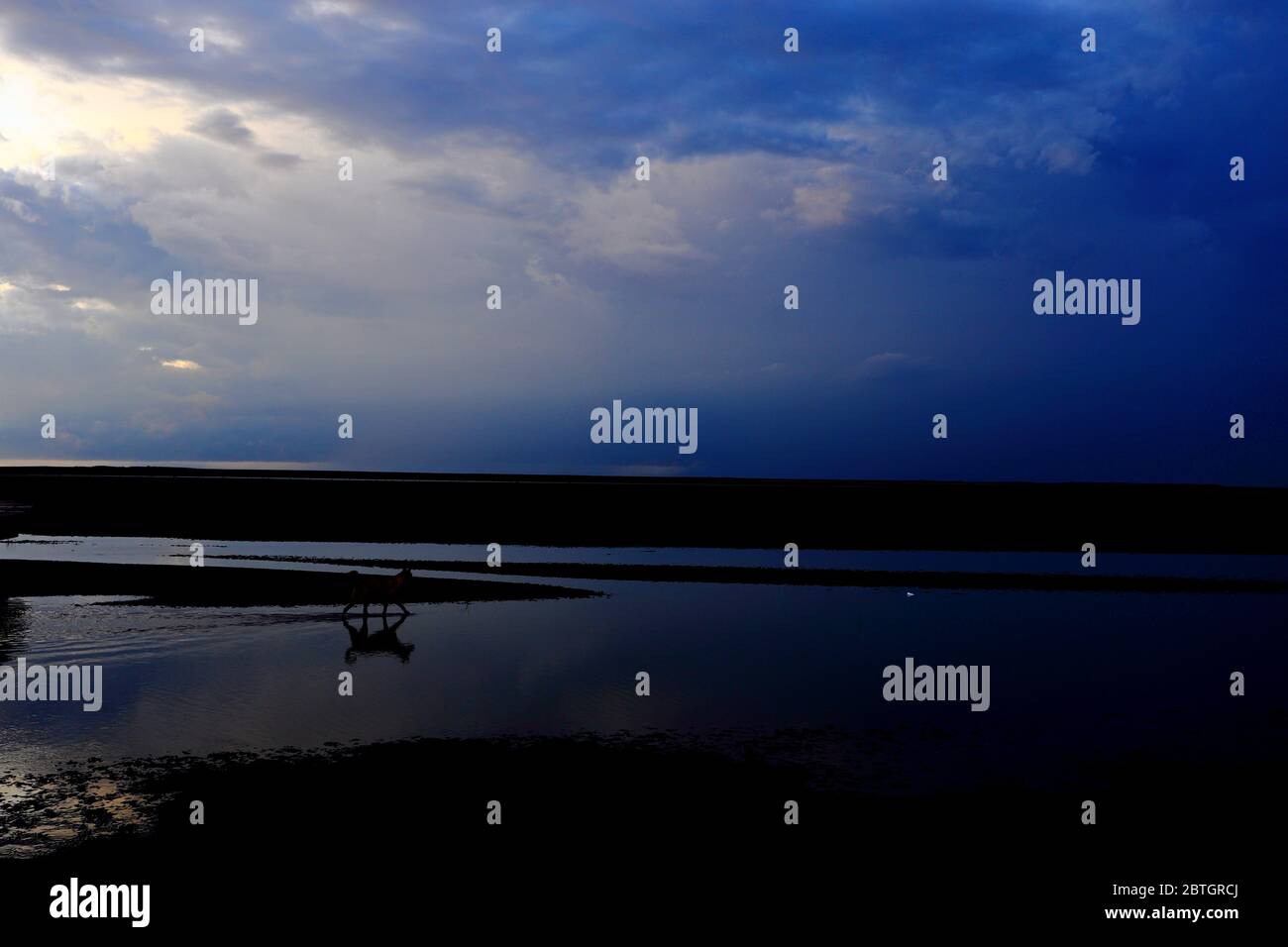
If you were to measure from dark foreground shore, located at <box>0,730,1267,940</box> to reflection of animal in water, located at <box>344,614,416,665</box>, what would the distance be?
7515mm

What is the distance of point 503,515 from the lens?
68.9 meters

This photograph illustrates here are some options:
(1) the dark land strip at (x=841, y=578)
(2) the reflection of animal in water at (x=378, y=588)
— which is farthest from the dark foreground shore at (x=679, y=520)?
(2) the reflection of animal in water at (x=378, y=588)

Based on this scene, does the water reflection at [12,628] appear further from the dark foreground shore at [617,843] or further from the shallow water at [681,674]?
the dark foreground shore at [617,843]

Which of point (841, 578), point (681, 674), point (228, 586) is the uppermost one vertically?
point (228, 586)

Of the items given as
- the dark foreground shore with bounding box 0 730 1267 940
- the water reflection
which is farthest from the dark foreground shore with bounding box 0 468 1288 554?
the dark foreground shore with bounding box 0 730 1267 940

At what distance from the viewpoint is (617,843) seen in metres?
10.8

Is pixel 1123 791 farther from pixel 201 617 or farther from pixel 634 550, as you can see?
pixel 634 550

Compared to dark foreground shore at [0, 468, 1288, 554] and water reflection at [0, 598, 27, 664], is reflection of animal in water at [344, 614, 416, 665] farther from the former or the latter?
dark foreground shore at [0, 468, 1288, 554]

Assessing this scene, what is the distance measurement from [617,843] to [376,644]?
43.1 feet

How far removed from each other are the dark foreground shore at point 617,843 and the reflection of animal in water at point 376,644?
7.51 m

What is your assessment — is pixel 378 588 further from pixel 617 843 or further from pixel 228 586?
pixel 617 843

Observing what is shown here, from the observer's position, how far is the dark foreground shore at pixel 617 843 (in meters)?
9.41

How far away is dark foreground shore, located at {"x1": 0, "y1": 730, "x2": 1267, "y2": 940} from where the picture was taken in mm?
9414

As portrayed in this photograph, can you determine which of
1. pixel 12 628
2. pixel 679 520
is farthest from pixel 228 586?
pixel 679 520
